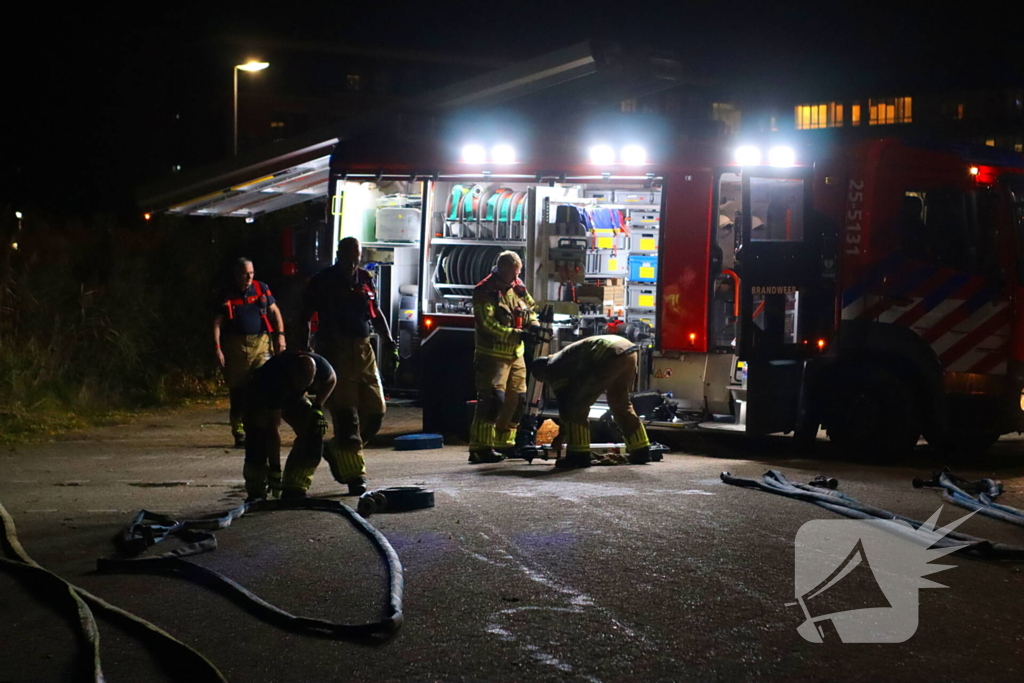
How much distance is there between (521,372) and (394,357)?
3.43 ft

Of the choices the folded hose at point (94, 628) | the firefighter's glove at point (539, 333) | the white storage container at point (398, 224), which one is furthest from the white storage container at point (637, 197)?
the folded hose at point (94, 628)

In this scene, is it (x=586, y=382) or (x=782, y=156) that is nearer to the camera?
(x=586, y=382)

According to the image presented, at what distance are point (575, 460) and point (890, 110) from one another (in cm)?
7054

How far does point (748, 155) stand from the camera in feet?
34.7

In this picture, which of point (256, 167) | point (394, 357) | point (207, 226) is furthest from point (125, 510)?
point (207, 226)

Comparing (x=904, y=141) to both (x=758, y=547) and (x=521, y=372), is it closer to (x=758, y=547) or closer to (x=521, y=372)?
(x=521, y=372)

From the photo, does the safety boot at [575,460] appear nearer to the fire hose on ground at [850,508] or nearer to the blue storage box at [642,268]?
the fire hose on ground at [850,508]

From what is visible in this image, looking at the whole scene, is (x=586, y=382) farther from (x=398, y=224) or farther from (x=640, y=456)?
(x=398, y=224)

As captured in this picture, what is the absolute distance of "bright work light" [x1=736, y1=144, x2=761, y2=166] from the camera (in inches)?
413

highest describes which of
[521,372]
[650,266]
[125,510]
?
[650,266]

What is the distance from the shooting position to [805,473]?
909cm

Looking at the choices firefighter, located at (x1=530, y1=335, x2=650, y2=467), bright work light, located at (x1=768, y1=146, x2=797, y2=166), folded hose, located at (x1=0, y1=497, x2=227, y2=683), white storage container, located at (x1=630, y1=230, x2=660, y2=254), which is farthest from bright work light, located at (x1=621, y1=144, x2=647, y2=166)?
folded hose, located at (x1=0, y1=497, x2=227, y2=683)

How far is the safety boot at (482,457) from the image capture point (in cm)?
959

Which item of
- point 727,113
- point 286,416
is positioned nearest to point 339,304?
point 286,416
